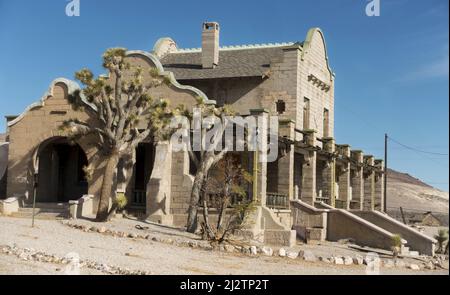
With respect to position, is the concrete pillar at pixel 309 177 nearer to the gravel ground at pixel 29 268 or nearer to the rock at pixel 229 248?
the rock at pixel 229 248

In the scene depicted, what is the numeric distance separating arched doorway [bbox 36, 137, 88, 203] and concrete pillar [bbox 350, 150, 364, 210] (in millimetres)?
17774

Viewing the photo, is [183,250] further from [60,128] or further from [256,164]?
[60,128]

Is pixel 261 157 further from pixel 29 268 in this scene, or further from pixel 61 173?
pixel 29 268

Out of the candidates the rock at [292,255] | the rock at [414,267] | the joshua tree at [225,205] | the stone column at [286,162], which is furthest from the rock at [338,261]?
the stone column at [286,162]

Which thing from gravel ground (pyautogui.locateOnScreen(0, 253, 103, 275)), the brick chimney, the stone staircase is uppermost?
the brick chimney

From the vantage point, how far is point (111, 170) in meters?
27.5

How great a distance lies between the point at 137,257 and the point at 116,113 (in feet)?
37.3

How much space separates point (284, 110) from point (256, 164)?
8.63m

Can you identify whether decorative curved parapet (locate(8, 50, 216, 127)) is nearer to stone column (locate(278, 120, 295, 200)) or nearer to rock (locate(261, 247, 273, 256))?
stone column (locate(278, 120, 295, 200))

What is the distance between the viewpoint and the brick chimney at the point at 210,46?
36.7 metres

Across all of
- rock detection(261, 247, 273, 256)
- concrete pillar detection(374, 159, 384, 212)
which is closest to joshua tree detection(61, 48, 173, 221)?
rock detection(261, 247, 273, 256)

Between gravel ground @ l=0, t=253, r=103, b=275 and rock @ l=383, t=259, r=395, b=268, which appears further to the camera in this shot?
rock @ l=383, t=259, r=395, b=268

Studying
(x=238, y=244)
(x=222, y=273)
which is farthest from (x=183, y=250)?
(x=222, y=273)

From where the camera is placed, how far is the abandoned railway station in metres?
29.2
